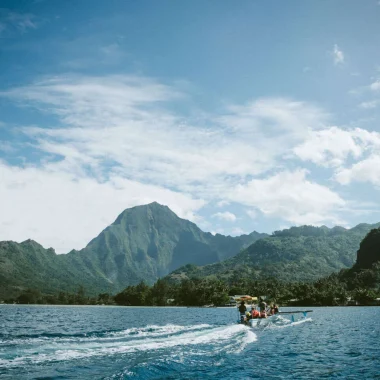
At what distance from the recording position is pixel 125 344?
118 feet

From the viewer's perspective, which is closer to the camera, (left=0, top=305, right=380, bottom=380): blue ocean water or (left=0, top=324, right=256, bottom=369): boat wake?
(left=0, top=305, right=380, bottom=380): blue ocean water

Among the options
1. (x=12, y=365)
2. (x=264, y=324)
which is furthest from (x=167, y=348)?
(x=264, y=324)

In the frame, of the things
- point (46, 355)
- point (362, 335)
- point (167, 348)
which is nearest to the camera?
point (46, 355)

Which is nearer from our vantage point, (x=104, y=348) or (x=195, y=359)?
(x=195, y=359)

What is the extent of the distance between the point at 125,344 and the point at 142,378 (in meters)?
12.7

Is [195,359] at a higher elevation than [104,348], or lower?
lower

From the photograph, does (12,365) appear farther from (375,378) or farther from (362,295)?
(362,295)

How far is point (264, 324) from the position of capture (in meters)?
58.8

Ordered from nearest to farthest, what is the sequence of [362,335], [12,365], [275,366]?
[12,365] → [275,366] → [362,335]

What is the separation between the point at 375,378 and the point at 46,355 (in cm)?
2387

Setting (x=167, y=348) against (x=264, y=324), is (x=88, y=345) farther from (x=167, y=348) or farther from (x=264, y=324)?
(x=264, y=324)

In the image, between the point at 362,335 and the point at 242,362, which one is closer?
the point at 242,362

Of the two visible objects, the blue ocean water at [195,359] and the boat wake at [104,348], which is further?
the boat wake at [104,348]

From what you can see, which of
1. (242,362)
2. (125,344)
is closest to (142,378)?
(242,362)
